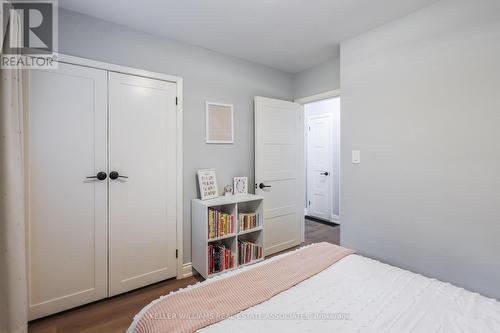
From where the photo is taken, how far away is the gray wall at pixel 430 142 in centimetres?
163

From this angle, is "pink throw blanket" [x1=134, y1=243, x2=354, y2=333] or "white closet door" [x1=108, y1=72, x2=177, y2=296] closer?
"pink throw blanket" [x1=134, y1=243, x2=354, y2=333]

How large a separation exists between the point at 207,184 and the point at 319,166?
2918 millimetres

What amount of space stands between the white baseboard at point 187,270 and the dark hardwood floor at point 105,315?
0.09 m

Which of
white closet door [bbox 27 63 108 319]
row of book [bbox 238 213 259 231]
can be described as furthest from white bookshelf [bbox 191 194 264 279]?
white closet door [bbox 27 63 108 319]

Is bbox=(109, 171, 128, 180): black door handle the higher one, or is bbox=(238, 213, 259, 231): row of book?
bbox=(109, 171, 128, 180): black door handle

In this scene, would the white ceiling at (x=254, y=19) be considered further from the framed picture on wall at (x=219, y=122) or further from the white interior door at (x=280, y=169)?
the white interior door at (x=280, y=169)

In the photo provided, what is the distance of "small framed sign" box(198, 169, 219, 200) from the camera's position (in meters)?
2.57

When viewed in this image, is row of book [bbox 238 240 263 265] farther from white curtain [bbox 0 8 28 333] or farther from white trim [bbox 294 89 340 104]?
white trim [bbox 294 89 340 104]

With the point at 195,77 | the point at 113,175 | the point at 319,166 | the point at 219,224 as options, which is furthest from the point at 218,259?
the point at 319,166

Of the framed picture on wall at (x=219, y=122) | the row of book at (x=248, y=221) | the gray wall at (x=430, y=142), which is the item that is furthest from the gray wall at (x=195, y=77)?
the gray wall at (x=430, y=142)

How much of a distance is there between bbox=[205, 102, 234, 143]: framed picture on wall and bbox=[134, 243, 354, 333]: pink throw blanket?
5.27 ft

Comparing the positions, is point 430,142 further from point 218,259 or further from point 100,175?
point 100,175

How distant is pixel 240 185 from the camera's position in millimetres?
2891

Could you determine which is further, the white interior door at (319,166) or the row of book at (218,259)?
the white interior door at (319,166)
